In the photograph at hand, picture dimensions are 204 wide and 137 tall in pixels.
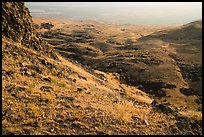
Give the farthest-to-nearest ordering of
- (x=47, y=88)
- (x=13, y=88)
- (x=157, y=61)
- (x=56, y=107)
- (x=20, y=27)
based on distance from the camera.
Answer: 1. (x=157, y=61)
2. (x=20, y=27)
3. (x=47, y=88)
4. (x=13, y=88)
5. (x=56, y=107)

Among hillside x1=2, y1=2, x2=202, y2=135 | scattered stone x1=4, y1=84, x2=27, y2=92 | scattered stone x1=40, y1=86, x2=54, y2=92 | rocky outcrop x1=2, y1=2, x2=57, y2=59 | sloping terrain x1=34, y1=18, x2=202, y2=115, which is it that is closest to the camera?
hillside x1=2, y1=2, x2=202, y2=135

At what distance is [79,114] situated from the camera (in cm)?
2142

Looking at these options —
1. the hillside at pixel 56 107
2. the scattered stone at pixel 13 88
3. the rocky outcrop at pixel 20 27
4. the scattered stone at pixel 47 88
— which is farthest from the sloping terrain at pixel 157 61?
the rocky outcrop at pixel 20 27

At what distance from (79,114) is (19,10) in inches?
873

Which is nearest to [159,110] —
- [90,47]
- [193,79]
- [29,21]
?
[29,21]

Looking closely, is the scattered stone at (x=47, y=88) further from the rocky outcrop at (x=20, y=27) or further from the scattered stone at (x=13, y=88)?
the rocky outcrop at (x=20, y=27)

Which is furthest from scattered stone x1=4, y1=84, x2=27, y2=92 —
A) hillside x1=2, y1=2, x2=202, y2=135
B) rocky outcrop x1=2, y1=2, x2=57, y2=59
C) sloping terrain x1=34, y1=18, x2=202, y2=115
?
sloping terrain x1=34, y1=18, x2=202, y2=115

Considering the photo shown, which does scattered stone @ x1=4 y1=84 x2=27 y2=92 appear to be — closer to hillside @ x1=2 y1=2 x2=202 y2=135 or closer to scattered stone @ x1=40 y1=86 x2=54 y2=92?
hillside @ x1=2 y1=2 x2=202 y2=135

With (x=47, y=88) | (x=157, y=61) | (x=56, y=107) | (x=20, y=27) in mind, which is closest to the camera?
(x=56, y=107)

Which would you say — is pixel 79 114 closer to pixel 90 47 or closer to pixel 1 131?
pixel 1 131

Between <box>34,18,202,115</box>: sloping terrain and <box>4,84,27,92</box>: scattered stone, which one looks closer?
<box>4,84,27,92</box>: scattered stone

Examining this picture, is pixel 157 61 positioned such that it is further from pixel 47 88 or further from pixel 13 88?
pixel 13 88

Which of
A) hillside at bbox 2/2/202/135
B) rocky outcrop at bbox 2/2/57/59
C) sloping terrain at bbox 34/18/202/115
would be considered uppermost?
rocky outcrop at bbox 2/2/57/59

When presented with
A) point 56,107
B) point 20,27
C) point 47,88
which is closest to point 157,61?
point 20,27
